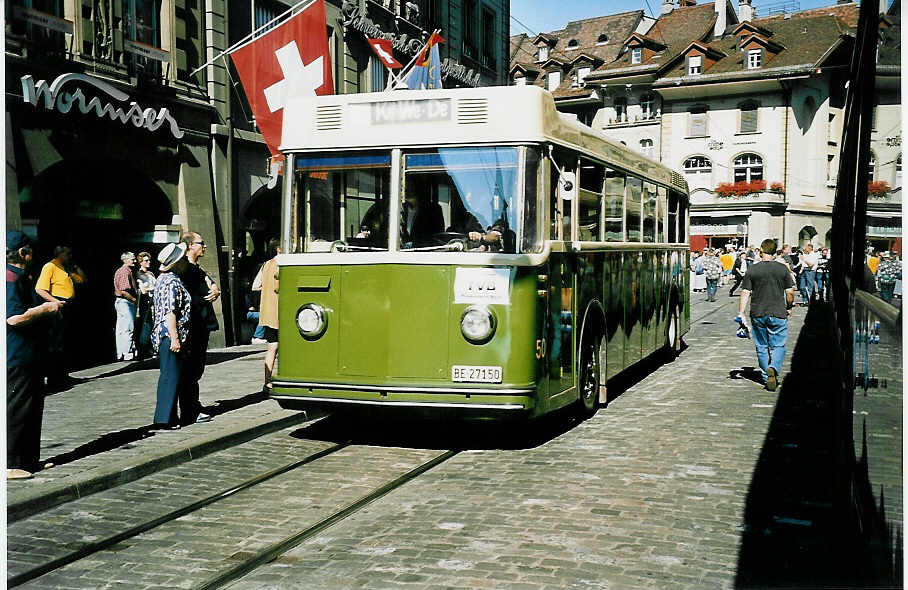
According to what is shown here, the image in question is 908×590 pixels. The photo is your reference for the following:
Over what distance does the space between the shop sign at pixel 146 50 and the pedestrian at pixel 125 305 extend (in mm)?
3308

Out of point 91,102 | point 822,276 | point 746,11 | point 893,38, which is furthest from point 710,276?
point 746,11

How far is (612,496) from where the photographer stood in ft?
22.1

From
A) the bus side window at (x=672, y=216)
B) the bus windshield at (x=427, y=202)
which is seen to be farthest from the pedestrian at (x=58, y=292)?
the bus side window at (x=672, y=216)

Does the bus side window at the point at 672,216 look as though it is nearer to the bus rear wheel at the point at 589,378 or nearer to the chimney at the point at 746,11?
the bus rear wheel at the point at 589,378

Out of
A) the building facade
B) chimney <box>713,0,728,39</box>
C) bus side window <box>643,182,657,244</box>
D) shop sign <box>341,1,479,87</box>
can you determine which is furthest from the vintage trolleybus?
chimney <box>713,0,728,39</box>

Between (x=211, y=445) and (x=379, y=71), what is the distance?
17033 millimetres

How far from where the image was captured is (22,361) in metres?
7.25

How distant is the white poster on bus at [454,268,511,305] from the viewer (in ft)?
26.3

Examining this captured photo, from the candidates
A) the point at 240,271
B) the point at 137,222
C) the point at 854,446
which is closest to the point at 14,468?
the point at 854,446

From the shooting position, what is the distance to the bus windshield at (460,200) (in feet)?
26.7

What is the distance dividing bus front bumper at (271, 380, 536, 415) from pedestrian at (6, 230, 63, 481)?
206cm

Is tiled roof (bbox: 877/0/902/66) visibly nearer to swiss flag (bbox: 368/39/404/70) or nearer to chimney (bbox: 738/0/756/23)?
swiss flag (bbox: 368/39/404/70)

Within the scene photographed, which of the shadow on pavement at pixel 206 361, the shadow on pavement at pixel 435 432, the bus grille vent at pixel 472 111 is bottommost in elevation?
the shadow on pavement at pixel 435 432

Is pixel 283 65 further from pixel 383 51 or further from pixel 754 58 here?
pixel 754 58
